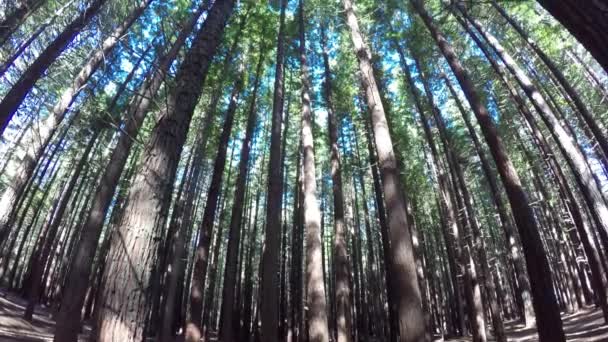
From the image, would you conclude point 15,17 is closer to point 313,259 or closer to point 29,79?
point 29,79

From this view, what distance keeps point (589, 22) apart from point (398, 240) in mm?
3709

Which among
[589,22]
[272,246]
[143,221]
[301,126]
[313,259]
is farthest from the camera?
[301,126]

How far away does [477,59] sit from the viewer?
12.7 meters

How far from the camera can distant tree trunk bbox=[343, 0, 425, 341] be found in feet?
13.7

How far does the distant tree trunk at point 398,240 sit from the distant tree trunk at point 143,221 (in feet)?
10.2

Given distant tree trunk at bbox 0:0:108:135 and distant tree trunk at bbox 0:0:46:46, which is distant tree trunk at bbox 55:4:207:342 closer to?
distant tree trunk at bbox 0:0:108:135

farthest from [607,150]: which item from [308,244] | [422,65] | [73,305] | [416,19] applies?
[73,305]

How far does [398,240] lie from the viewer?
4.74 metres

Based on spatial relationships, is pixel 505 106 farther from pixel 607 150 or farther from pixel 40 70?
pixel 40 70

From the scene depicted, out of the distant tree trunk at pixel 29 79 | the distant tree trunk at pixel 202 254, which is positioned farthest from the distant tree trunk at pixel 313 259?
the distant tree trunk at pixel 29 79

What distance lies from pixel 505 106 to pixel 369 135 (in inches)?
256

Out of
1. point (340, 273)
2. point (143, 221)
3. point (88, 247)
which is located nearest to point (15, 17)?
point (88, 247)

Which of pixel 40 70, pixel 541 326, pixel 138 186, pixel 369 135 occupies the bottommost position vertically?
pixel 541 326

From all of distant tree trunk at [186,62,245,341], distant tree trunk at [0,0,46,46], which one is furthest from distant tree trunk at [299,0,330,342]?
distant tree trunk at [0,0,46,46]
